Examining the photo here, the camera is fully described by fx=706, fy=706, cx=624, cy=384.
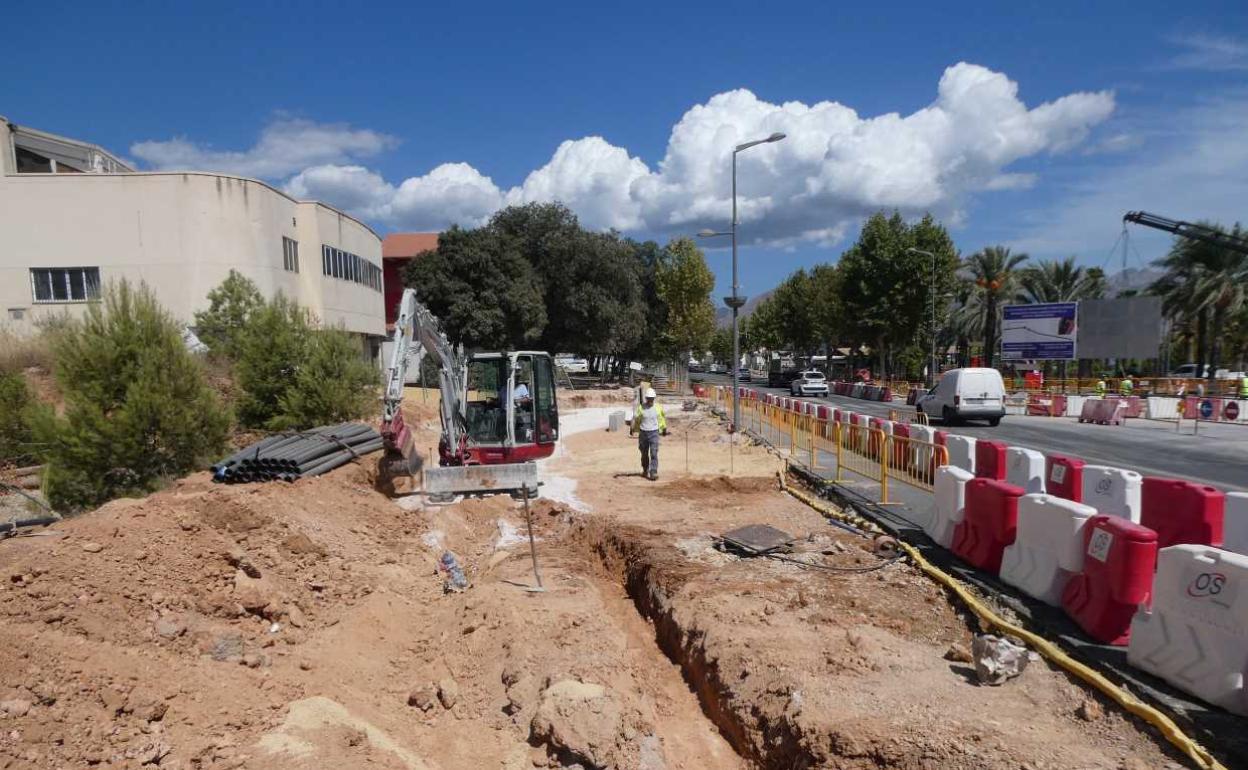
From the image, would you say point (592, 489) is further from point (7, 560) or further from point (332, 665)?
point (7, 560)

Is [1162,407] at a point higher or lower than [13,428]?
lower

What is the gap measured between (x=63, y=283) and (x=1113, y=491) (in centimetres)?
3375

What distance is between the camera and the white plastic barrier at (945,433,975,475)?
9336mm

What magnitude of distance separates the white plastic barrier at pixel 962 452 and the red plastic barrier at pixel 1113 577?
3835 millimetres

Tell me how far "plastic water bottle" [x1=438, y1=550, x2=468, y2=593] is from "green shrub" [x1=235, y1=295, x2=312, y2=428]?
9627 mm

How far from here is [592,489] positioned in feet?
44.2

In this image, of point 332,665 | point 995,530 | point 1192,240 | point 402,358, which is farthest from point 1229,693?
point 1192,240

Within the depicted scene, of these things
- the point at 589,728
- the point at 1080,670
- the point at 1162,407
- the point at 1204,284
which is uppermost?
the point at 1204,284

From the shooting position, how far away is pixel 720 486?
42.1 feet

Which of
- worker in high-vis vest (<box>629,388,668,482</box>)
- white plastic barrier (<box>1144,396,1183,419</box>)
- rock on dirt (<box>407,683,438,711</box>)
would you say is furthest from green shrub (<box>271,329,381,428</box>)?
white plastic barrier (<box>1144,396,1183,419</box>)

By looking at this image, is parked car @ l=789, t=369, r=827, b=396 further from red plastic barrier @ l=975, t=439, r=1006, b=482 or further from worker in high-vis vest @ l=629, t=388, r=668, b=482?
red plastic barrier @ l=975, t=439, r=1006, b=482

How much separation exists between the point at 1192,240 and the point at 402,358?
41806 millimetres

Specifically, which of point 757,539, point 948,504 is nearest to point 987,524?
point 948,504

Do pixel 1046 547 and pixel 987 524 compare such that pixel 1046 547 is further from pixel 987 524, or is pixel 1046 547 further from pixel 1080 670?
pixel 1080 670
